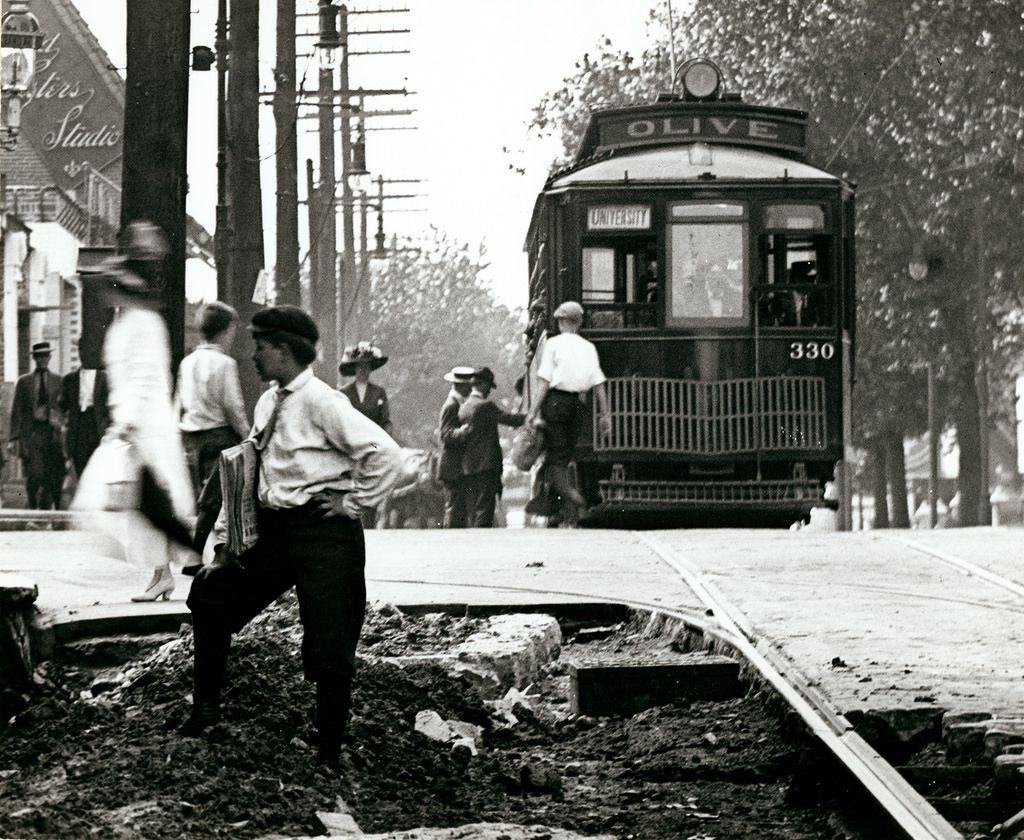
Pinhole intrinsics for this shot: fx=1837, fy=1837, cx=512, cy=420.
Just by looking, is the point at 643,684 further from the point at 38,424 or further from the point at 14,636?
the point at 38,424

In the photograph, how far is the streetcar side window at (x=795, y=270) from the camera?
1639cm

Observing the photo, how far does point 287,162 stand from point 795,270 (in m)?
7.13

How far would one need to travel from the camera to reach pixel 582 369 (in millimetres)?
15586

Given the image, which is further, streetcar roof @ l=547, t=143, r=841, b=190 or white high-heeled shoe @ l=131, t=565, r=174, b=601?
streetcar roof @ l=547, t=143, r=841, b=190

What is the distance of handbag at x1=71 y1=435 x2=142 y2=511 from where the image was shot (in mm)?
8633

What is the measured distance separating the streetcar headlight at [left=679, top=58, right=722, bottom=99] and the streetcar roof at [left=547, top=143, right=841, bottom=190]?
0.88m

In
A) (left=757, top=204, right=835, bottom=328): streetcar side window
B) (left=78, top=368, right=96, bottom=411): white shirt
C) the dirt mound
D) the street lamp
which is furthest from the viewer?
the street lamp

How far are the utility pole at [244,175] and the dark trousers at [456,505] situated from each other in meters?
2.17

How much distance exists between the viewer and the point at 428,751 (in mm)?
6645

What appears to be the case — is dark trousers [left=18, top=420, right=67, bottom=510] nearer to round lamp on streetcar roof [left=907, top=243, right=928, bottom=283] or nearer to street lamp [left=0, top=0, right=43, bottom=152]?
street lamp [left=0, top=0, right=43, bottom=152]

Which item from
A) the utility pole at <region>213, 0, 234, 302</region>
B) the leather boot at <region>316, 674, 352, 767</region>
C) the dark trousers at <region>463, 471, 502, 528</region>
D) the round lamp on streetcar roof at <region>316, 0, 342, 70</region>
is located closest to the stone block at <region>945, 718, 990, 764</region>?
the leather boot at <region>316, 674, 352, 767</region>

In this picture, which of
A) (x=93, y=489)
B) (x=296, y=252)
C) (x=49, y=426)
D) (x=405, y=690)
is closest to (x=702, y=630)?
(x=405, y=690)

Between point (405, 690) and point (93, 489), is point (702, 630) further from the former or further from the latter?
point (93, 489)

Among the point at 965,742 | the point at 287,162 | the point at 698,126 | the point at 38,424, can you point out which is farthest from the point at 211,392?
the point at 287,162
